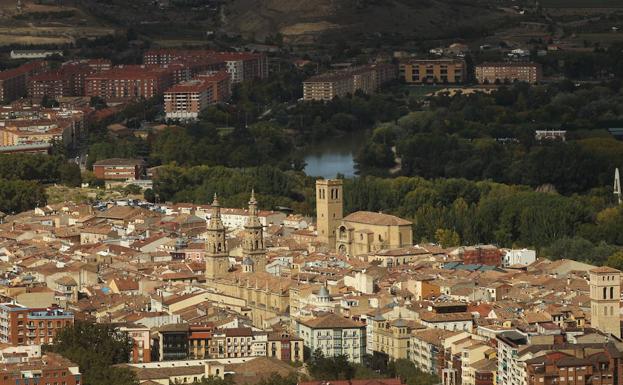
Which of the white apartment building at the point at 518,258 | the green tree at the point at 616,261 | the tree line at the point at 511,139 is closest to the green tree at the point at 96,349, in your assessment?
the white apartment building at the point at 518,258

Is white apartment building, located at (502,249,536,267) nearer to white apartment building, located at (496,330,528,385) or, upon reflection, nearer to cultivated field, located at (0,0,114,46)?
white apartment building, located at (496,330,528,385)

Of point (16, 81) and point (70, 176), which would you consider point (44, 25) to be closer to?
point (16, 81)

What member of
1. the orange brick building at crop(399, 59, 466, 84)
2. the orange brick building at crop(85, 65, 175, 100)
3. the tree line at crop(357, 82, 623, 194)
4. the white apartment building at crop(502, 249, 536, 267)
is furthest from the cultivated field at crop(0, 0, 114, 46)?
the white apartment building at crop(502, 249, 536, 267)

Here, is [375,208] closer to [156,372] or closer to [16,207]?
[16,207]

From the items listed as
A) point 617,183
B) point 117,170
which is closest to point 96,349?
point 617,183

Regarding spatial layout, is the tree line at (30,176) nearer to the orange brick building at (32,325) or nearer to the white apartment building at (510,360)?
the orange brick building at (32,325)

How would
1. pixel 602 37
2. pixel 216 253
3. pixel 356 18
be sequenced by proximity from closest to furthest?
pixel 216 253 < pixel 602 37 < pixel 356 18
